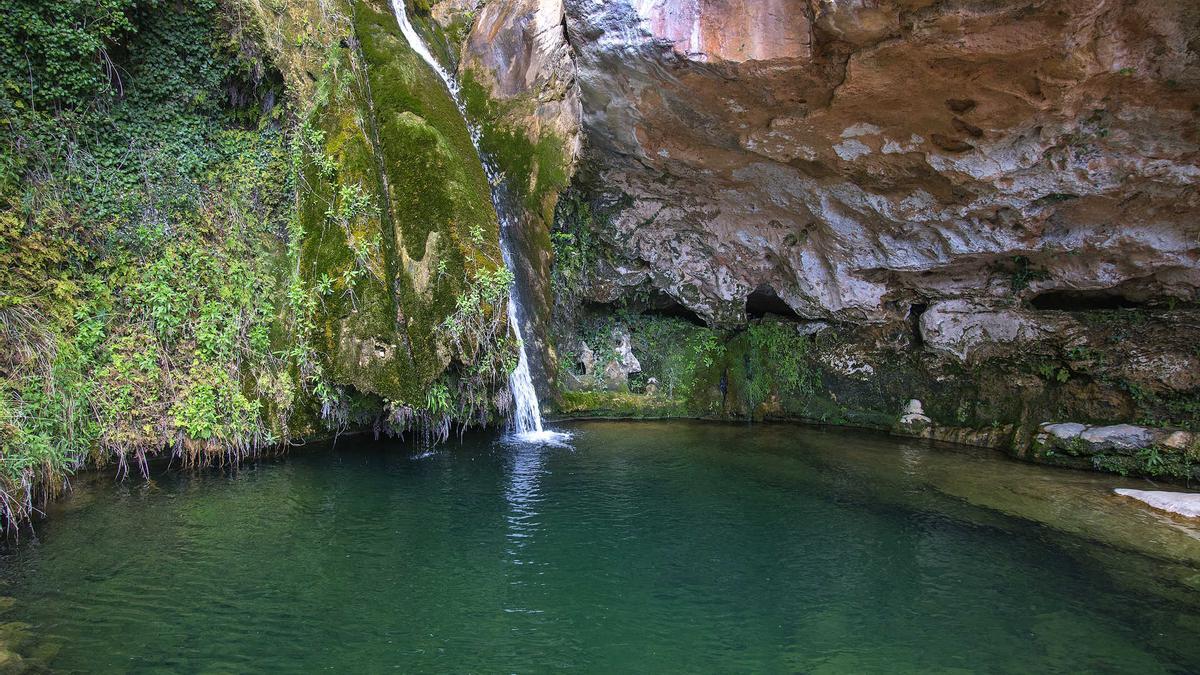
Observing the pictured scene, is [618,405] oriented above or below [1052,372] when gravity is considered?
below

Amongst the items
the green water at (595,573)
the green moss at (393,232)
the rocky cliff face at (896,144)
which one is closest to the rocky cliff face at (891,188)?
the rocky cliff face at (896,144)

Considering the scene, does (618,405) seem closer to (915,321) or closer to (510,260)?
(510,260)

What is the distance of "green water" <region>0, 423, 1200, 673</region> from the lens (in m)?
4.19

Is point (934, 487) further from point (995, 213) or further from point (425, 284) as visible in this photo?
point (425, 284)

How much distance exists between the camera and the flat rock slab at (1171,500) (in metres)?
6.78

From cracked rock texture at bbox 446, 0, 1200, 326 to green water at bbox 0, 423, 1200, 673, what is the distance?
11.0ft

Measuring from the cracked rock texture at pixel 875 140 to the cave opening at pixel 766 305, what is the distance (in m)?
0.25

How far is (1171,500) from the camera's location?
7.02 meters

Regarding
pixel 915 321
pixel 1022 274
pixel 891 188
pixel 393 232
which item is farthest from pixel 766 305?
pixel 393 232

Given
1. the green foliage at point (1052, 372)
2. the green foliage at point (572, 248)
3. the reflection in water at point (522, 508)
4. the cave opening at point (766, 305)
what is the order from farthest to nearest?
the cave opening at point (766, 305)
the green foliage at point (572, 248)
the green foliage at point (1052, 372)
the reflection in water at point (522, 508)

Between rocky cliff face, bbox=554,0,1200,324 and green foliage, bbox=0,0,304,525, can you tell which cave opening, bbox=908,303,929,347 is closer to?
rocky cliff face, bbox=554,0,1200,324

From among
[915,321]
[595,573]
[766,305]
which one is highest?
[766,305]

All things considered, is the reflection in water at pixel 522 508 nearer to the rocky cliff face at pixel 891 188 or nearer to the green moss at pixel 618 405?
the green moss at pixel 618 405

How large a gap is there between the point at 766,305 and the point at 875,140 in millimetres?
4460
